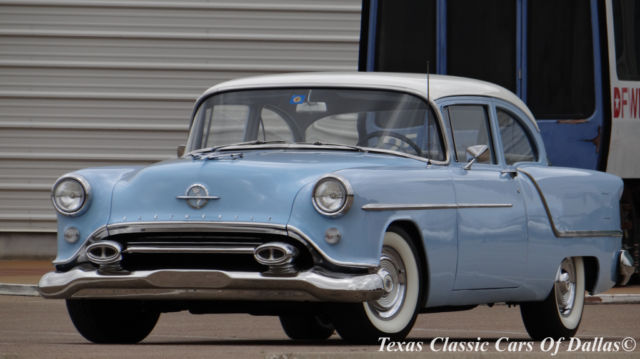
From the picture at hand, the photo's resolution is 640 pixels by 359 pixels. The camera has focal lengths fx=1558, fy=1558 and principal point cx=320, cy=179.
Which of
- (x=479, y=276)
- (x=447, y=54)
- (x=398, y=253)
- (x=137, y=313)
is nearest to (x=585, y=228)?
(x=479, y=276)

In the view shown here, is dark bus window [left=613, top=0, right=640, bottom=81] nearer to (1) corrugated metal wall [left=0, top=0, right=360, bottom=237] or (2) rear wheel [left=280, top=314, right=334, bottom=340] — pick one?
(2) rear wheel [left=280, top=314, right=334, bottom=340]

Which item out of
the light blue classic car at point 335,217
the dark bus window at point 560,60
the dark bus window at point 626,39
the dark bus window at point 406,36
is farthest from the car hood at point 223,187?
the dark bus window at point 626,39

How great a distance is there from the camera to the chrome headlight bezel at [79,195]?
348 inches

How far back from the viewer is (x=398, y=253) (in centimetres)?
869

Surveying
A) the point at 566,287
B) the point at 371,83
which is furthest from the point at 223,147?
the point at 566,287

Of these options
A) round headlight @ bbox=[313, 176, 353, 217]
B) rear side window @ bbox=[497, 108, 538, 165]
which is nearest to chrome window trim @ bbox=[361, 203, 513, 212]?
round headlight @ bbox=[313, 176, 353, 217]

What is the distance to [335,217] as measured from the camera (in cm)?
834

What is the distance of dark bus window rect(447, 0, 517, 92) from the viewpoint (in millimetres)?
16344

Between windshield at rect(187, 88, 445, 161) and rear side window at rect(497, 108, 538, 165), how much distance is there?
1.04 meters

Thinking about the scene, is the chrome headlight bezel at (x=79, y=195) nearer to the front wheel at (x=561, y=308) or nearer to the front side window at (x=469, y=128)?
the front side window at (x=469, y=128)

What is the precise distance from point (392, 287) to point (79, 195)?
1872 millimetres

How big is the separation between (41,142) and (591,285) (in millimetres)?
14734

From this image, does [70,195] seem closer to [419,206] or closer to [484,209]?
[419,206]

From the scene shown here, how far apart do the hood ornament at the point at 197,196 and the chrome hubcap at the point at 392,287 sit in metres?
1.00
